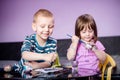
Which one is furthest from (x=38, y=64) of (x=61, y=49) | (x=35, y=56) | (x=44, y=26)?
(x=61, y=49)

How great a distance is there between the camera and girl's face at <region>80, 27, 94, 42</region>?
3.62ft

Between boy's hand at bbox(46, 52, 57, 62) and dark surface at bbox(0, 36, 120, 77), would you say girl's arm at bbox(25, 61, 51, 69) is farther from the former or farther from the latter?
dark surface at bbox(0, 36, 120, 77)

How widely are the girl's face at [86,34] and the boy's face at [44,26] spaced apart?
4.7 inches

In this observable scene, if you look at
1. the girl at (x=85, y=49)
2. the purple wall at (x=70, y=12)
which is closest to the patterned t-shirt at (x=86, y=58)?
the girl at (x=85, y=49)

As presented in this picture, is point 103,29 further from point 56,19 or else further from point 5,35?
point 5,35

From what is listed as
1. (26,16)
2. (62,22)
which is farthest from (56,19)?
(26,16)

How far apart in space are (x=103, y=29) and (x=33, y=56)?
1.39 ft

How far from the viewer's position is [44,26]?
1076 mm

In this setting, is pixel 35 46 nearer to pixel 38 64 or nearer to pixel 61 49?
pixel 38 64

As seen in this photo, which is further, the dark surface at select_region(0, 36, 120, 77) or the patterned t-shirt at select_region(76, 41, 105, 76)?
the dark surface at select_region(0, 36, 120, 77)

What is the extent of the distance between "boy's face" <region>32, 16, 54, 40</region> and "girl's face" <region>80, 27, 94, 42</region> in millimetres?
119

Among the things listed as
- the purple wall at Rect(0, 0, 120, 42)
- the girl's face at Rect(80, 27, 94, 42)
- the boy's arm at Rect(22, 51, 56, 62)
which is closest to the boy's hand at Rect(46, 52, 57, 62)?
the boy's arm at Rect(22, 51, 56, 62)

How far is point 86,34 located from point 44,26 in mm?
157

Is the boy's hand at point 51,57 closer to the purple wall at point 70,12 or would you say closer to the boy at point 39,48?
the boy at point 39,48
